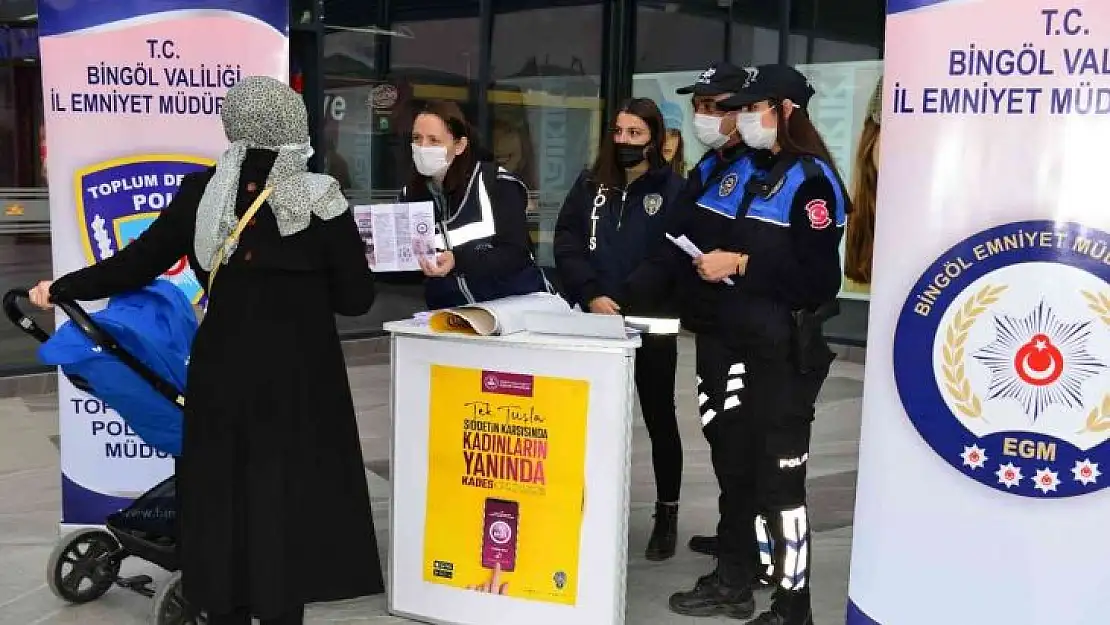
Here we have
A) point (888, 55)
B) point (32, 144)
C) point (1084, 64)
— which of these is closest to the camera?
point (1084, 64)

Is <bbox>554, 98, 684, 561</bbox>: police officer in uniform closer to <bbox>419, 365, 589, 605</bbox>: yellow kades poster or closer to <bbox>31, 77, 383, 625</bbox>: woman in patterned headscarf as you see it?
<bbox>419, 365, 589, 605</bbox>: yellow kades poster

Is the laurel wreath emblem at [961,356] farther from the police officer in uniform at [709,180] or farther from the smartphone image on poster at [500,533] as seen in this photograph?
the smartphone image on poster at [500,533]

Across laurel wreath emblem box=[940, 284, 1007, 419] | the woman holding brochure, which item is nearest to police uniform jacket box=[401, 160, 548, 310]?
the woman holding brochure

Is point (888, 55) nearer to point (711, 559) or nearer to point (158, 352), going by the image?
point (158, 352)

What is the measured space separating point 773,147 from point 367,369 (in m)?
5.34

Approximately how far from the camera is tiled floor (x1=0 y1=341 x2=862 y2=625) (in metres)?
3.87

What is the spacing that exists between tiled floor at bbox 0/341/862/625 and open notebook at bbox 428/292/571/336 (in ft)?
3.39

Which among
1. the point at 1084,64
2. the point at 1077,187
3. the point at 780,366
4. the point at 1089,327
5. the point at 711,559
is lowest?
the point at 711,559

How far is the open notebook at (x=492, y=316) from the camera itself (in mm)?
3426

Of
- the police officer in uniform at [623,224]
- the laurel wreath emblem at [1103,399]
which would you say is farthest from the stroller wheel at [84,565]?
the laurel wreath emblem at [1103,399]

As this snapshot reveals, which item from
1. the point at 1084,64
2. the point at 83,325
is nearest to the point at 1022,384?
the point at 1084,64

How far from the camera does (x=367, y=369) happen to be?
8367 mm

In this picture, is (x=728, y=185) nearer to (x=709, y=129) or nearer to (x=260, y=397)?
(x=709, y=129)

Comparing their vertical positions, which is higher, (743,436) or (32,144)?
(32,144)
